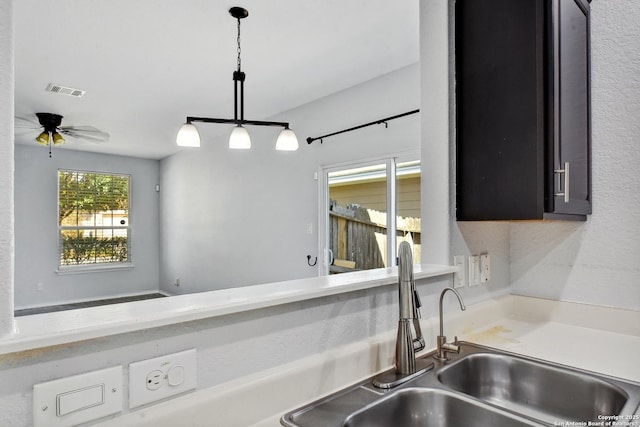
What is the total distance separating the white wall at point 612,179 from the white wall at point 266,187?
5.32 ft

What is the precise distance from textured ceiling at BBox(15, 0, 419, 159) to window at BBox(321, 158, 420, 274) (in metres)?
0.88

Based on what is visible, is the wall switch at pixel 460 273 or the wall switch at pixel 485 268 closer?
the wall switch at pixel 460 273

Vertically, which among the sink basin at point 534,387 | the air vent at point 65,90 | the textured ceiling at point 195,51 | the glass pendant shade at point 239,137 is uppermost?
the textured ceiling at point 195,51

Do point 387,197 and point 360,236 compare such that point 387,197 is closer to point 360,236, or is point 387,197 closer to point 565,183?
point 360,236

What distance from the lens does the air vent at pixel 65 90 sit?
3.59 meters

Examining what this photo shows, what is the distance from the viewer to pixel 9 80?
0.63m

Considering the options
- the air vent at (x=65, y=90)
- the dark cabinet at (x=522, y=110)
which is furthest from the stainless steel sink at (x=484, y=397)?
the air vent at (x=65, y=90)

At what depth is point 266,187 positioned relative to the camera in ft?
15.2

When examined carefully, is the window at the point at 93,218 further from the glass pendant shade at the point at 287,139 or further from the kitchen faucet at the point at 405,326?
the kitchen faucet at the point at 405,326

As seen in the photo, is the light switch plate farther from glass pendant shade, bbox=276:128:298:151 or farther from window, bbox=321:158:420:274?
window, bbox=321:158:420:274

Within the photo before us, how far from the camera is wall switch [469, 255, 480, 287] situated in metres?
1.53

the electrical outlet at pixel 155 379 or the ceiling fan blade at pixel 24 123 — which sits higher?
the ceiling fan blade at pixel 24 123

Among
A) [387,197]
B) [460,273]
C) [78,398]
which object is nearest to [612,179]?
[460,273]

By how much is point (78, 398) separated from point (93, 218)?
7057 mm
